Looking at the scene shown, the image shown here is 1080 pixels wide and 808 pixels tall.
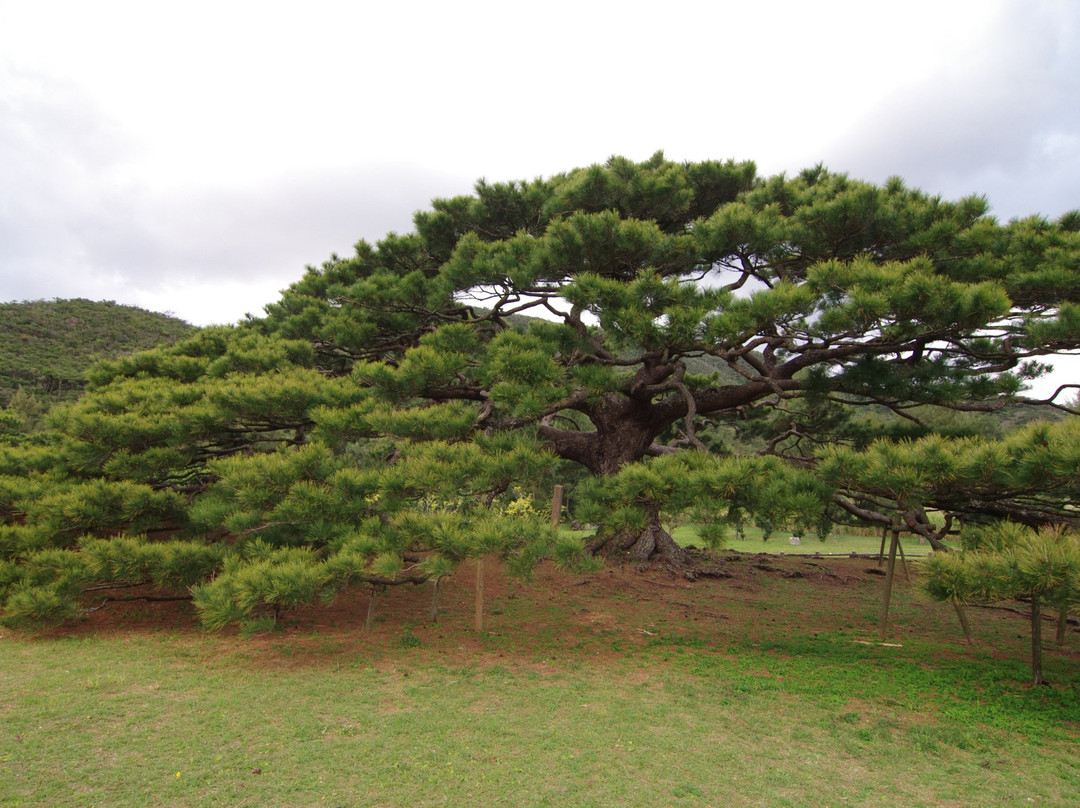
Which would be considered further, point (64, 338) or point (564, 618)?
point (64, 338)

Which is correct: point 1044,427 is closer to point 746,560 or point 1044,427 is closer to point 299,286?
point 746,560

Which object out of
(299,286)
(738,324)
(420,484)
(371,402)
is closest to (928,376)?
(738,324)

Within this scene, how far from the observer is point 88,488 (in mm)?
4707

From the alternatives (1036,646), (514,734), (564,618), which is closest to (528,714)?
(514,734)

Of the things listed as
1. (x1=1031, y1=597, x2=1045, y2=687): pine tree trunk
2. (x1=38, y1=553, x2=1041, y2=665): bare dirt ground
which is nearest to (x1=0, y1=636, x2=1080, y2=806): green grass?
(x1=1031, y1=597, x2=1045, y2=687): pine tree trunk

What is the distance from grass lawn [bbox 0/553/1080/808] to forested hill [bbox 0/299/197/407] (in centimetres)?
2705

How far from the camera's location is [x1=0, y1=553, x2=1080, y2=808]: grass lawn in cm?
248

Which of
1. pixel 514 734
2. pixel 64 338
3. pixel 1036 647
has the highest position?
pixel 64 338

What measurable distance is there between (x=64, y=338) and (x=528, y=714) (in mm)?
39062

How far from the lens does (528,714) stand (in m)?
3.29

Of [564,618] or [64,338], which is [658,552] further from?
[64,338]

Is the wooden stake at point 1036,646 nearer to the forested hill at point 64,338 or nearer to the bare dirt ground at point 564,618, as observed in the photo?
the bare dirt ground at point 564,618

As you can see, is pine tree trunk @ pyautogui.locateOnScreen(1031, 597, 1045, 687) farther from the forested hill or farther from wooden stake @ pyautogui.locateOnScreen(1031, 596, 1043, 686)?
the forested hill

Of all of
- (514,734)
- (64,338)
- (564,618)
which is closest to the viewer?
(514,734)
